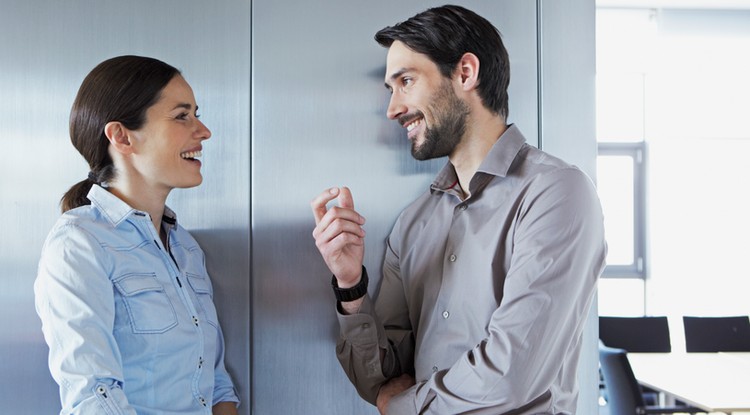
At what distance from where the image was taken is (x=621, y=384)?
3264mm

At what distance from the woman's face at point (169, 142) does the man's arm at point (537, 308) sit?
0.76 meters

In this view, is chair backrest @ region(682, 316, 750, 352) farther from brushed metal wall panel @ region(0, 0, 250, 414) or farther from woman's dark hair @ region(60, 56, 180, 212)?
woman's dark hair @ region(60, 56, 180, 212)

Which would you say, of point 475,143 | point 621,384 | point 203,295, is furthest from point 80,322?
point 621,384

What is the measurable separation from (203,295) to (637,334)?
11.6 feet

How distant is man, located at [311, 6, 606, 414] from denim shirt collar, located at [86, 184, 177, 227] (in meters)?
0.43

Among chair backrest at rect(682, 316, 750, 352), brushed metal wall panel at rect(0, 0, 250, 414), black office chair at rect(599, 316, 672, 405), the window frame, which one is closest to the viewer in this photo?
brushed metal wall panel at rect(0, 0, 250, 414)

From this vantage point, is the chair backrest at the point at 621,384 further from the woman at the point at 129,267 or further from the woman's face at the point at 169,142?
the woman's face at the point at 169,142

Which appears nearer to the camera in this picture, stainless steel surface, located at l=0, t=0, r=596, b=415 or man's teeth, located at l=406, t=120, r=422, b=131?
man's teeth, located at l=406, t=120, r=422, b=131

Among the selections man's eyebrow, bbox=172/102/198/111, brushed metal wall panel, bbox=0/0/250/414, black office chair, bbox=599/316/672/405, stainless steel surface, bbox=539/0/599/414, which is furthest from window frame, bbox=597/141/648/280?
man's eyebrow, bbox=172/102/198/111

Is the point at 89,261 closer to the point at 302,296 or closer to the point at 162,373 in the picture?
the point at 162,373

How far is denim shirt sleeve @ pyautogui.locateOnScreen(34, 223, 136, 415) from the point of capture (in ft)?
4.16

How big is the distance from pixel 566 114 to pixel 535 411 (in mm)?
913

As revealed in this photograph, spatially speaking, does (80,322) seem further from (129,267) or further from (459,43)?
(459,43)

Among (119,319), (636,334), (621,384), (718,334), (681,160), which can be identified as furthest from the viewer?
(681,160)
